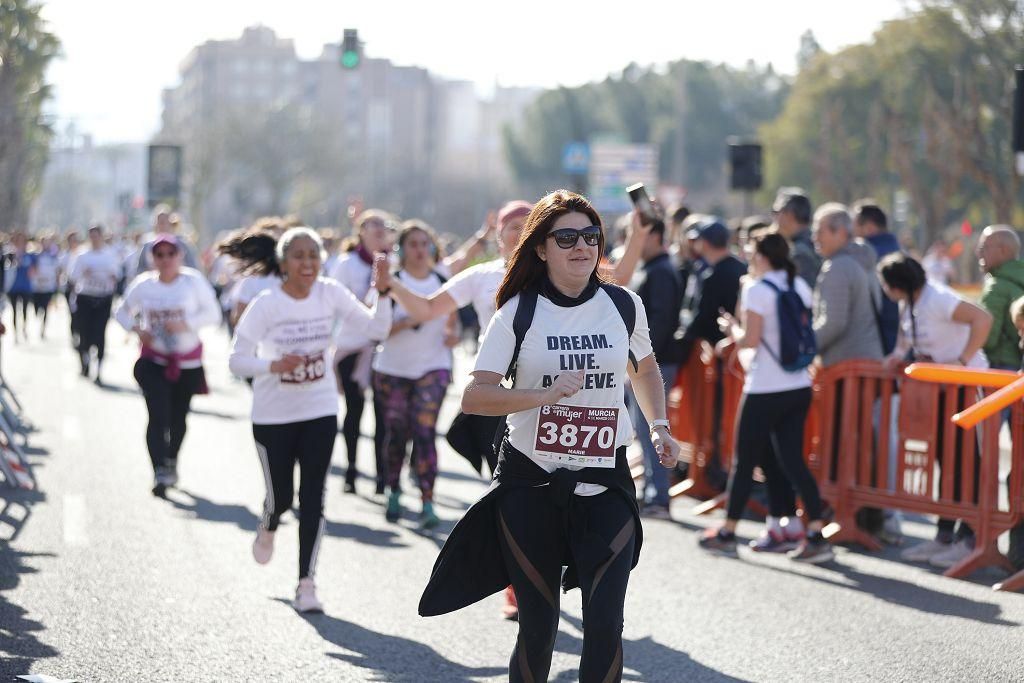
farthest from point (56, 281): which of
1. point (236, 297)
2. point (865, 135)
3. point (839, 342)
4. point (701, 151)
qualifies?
point (701, 151)

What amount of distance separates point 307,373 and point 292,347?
0.74ft

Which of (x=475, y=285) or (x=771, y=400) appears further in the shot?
(x=771, y=400)

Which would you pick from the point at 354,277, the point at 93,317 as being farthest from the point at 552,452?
the point at 93,317

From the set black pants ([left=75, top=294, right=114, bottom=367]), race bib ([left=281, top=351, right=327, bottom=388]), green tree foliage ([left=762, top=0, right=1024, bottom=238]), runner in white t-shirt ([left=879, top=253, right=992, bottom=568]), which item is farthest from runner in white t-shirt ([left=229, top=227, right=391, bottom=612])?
green tree foliage ([left=762, top=0, right=1024, bottom=238])

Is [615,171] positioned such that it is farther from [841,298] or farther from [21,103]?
[841,298]

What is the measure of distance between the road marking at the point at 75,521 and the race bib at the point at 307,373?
2.12 meters

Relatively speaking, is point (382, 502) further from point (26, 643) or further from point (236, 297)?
point (26, 643)

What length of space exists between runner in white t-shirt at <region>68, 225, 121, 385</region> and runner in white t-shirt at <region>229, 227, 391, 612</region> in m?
11.5

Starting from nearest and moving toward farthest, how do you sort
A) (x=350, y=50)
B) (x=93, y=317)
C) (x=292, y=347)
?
1. (x=292, y=347)
2. (x=93, y=317)
3. (x=350, y=50)

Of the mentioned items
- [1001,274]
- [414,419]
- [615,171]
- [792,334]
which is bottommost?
[414,419]

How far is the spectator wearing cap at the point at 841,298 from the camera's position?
9.39 metres

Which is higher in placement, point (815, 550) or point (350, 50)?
point (350, 50)

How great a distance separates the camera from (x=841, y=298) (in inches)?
372

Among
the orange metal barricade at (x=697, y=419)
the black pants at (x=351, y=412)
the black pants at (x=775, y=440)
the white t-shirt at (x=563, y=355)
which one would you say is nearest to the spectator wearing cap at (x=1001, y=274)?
the black pants at (x=775, y=440)
